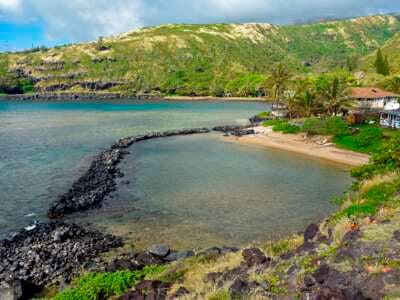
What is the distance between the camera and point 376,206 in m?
17.9

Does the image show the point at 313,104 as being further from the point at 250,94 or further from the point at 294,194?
the point at 250,94

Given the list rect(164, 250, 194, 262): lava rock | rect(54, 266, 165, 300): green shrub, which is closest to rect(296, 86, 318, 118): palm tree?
rect(164, 250, 194, 262): lava rock

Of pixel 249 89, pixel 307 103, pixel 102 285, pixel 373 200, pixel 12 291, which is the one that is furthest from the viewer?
pixel 249 89

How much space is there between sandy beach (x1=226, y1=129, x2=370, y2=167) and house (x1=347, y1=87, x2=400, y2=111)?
2357 cm

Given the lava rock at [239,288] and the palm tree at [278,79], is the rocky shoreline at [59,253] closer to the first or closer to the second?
the lava rock at [239,288]

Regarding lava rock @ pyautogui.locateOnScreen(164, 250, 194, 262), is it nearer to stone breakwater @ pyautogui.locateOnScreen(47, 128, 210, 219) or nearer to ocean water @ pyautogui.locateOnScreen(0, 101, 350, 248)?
ocean water @ pyautogui.locateOnScreen(0, 101, 350, 248)

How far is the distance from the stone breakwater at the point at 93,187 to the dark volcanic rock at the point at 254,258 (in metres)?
17.9

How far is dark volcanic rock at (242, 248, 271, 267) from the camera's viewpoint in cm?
1541

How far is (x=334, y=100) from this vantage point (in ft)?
239

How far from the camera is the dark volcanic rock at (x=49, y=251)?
806 inches

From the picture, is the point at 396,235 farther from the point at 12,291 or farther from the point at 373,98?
the point at 373,98

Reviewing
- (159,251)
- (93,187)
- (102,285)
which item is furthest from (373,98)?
(102,285)

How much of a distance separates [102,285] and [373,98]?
79.7m

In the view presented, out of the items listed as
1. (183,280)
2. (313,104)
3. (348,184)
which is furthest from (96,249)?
(313,104)
